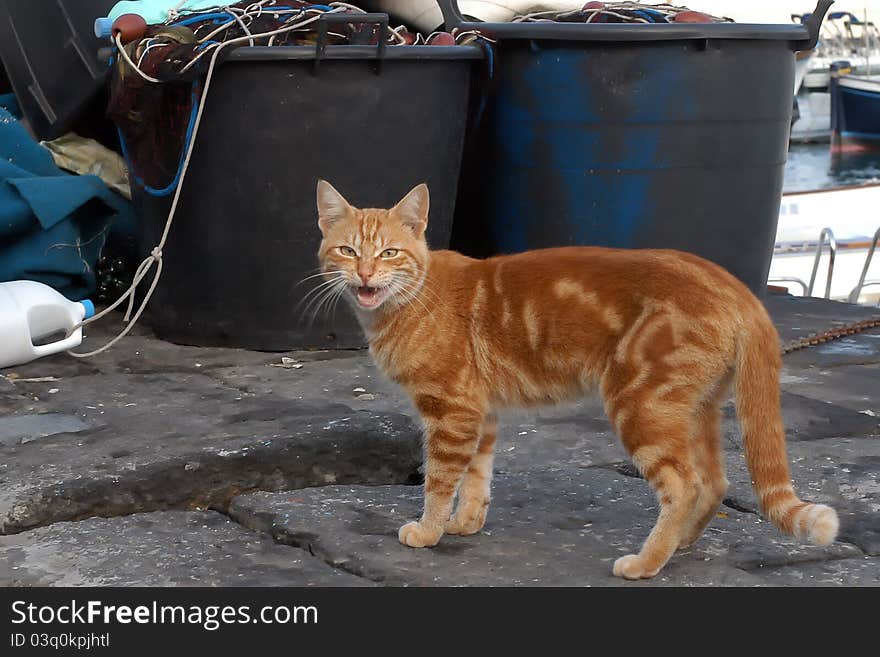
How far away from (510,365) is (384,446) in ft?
2.44

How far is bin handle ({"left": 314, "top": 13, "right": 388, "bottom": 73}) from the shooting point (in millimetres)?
3967

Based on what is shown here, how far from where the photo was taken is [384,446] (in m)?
3.36

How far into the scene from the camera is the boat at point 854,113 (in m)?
33.8

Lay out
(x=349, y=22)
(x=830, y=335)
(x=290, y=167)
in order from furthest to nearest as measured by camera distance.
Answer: (x=830, y=335)
(x=290, y=167)
(x=349, y=22)

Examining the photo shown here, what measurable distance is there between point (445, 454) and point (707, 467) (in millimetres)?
587

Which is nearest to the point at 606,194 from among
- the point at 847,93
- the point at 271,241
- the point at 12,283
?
the point at 271,241

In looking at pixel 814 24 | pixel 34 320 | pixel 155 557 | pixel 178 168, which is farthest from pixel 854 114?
pixel 155 557

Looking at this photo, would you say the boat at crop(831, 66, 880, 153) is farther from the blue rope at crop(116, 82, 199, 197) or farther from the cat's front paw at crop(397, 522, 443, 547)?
the cat's front paw at crop(397, 522, 443, 547)

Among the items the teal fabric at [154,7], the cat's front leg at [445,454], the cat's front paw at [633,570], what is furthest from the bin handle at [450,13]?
the cat's front paw at [633,570]

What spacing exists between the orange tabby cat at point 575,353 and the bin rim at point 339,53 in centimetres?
115

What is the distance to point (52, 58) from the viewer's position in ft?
17.9

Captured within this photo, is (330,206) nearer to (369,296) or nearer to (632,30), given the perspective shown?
(369,296)

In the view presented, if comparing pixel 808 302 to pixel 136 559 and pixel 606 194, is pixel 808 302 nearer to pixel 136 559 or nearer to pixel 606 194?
pixel 606 194

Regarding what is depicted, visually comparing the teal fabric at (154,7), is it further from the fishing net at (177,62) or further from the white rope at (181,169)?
the white rope at (181,169)
